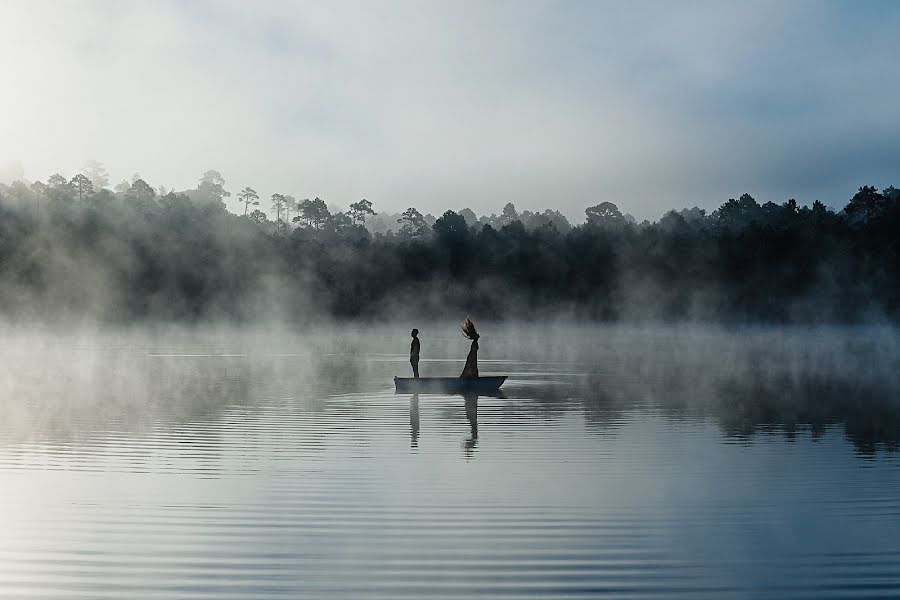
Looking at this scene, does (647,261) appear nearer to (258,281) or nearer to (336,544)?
(258,281)

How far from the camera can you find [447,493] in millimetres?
12875

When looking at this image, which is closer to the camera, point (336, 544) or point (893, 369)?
point (336, 544)

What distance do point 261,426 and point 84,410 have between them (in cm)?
524

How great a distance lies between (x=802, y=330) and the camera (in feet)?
290

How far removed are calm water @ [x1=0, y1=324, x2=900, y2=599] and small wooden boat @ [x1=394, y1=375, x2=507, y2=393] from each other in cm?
34

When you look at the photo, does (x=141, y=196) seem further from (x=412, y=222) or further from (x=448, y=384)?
(x=448, y=384)

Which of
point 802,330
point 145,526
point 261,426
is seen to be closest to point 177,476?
point 145,526

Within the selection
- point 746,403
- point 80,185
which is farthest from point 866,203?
point 80,185

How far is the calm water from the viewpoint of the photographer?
914 cm

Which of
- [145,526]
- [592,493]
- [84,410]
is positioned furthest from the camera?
[84,410]

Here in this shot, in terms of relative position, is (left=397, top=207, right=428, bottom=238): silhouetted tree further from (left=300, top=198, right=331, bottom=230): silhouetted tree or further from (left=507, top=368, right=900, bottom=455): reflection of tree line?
(left=507, top=368, right=900, bottom=455): reflection of tree line

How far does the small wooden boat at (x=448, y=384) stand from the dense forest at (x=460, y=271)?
233 ft

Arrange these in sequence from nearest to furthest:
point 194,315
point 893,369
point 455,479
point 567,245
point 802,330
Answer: point 455,479 → point 893,369 → point 802,330 → point 194,315 → point 567,245

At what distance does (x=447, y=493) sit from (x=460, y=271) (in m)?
91.6
